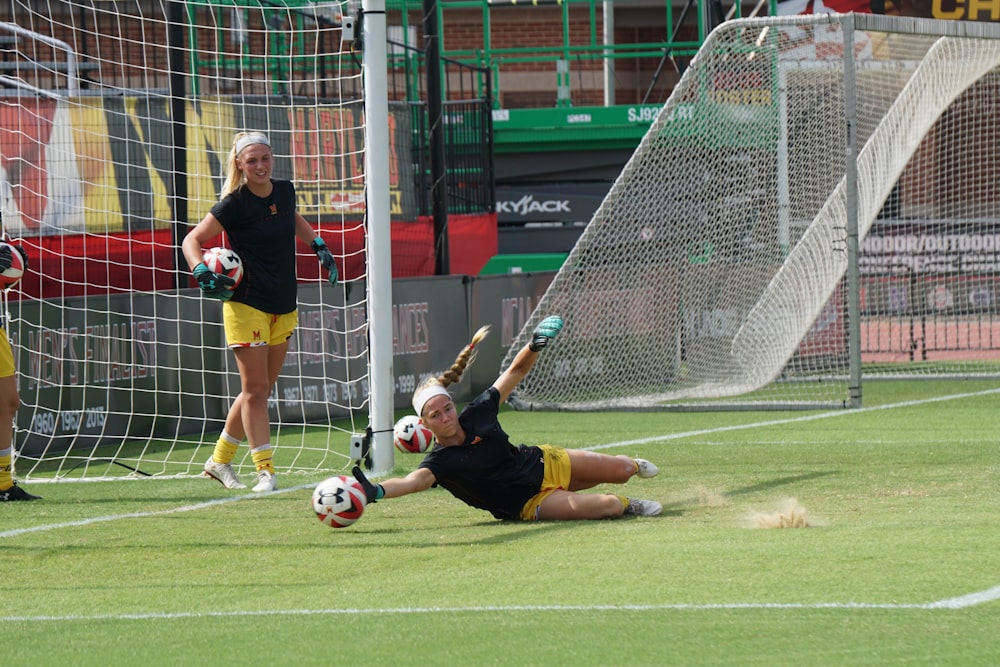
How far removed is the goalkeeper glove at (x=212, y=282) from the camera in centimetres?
902

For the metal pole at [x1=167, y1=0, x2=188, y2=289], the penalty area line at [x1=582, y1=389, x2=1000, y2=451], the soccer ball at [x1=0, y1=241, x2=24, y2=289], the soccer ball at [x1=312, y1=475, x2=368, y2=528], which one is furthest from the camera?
the metal pole at [x1=167, y1=0, x2=188, y2=289]

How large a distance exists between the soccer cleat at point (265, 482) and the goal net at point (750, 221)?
5326 millimetres

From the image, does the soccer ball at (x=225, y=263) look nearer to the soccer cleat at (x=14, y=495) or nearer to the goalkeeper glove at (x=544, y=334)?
the soccer cleat at (x=14, y=495)

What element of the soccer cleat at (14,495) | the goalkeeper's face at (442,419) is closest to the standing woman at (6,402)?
the soccer cleat at (14,495)

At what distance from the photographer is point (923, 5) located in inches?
885

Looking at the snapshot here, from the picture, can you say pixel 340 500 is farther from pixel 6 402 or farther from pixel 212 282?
pixel 6 402

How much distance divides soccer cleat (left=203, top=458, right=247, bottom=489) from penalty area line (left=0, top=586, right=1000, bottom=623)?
3810 mm

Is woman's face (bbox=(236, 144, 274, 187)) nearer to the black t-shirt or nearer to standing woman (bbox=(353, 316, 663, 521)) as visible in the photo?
the black t-shirt

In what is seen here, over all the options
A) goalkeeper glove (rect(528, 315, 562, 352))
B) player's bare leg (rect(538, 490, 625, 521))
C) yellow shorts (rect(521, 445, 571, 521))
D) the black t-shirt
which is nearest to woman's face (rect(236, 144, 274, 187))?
the black t-shirt

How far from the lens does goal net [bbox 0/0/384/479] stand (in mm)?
12094

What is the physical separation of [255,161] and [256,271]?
0.69 meters

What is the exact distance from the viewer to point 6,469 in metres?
9.57

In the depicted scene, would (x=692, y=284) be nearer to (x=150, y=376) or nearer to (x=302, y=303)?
(x=302, y=303)

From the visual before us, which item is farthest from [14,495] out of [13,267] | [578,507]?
[578,507]
